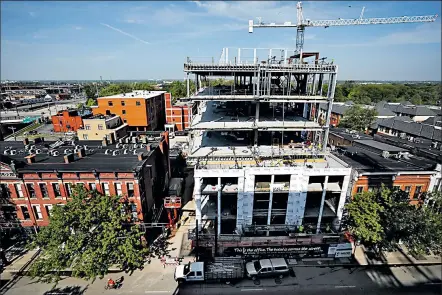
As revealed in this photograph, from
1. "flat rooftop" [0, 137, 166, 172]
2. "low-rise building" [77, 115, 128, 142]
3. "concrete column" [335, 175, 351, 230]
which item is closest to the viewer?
"concrete column" [335, 175, 351, 230]

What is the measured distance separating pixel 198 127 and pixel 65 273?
24373 mm

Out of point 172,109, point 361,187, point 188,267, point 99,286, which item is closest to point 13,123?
point 172,109

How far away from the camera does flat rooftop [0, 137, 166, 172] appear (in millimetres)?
29200

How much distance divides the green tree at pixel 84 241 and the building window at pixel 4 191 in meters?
9.44

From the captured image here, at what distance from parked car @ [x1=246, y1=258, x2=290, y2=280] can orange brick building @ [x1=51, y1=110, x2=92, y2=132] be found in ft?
240

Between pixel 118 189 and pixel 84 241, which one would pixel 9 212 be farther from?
pixel 118 189

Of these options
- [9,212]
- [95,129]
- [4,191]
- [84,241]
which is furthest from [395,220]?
[95,129]

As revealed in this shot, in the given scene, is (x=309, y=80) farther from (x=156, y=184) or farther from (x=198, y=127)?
(x=156, y=184)

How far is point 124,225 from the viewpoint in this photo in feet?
97.9

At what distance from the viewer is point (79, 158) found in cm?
3266

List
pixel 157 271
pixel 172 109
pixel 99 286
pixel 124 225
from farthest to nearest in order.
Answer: pixel 172 109
pixel 124 225
pixel 157 271
pixel 99 286

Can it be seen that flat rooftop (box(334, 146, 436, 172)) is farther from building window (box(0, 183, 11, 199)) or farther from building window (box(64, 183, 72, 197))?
building window (box(0, 183, 11, 199))

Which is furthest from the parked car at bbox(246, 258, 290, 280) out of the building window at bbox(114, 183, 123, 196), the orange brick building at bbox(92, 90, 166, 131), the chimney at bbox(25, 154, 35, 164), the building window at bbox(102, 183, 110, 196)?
the orange brick building at bbox(92, 90, 166, 131)

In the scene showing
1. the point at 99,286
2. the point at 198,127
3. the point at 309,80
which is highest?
the point at 309,80
